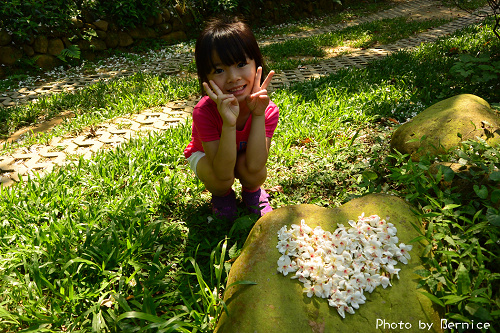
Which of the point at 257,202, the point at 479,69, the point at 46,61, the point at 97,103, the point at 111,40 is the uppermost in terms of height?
the point at 111,40

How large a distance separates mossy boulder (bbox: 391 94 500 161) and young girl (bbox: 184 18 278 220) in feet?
3.74

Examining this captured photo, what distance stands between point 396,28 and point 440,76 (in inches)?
200

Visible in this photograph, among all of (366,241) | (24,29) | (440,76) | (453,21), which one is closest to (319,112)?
(440,76)

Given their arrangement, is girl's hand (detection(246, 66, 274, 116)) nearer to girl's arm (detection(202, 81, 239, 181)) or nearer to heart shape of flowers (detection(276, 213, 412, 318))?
girl's arm (detection(202, 81, 239, 181))

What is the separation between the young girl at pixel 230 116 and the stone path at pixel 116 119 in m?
1.78

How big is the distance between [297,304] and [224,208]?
1190 millimetres

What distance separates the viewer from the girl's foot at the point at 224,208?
2.55 metres

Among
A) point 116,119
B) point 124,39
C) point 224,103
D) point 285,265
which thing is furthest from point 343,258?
point 124,39

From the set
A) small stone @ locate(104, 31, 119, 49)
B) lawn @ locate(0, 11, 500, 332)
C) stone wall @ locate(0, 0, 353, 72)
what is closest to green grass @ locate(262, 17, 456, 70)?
stone wall @ locate(0, 0, 353, 72)

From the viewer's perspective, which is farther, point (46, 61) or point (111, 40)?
point (111, 40)

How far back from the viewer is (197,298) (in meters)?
1.93

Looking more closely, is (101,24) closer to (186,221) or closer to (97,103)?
(97,103)

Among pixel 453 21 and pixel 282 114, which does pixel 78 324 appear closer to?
pixel 282 114

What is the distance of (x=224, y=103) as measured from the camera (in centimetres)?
203
